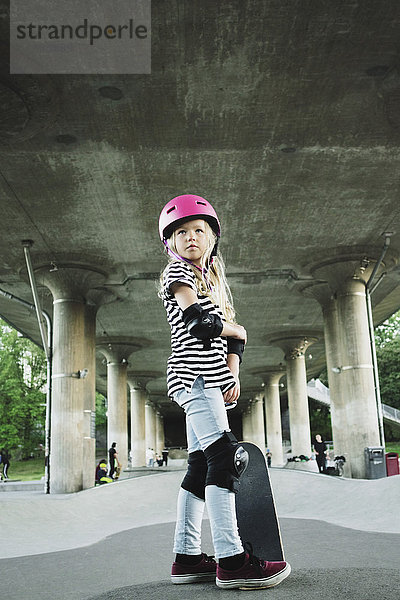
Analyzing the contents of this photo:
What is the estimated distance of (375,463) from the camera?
23.0 meters

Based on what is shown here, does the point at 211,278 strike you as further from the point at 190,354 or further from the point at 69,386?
the point at 69,386

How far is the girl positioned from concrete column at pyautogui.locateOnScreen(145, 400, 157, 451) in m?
71.0

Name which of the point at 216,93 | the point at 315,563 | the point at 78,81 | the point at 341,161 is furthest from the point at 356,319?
the point at 315,563

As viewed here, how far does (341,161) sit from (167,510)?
10363 mm

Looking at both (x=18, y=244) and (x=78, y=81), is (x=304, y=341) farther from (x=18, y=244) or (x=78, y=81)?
(x=78, y=81)

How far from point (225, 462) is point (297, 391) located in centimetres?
4005

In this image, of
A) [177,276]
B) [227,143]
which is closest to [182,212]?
[177,276]

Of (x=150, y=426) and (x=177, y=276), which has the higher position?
(x=150, y=426)

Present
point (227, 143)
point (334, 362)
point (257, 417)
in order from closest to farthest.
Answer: point (227, 143)
point (334, 362)
point (257, 417)

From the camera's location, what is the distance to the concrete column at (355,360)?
24.0m

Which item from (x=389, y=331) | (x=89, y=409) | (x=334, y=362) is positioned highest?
(x=389, y=331)

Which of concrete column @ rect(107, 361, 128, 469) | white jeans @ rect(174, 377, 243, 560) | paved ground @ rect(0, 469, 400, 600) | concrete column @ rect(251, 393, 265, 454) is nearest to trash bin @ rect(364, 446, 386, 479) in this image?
paved ground @ rect(0, 469, 400, 600)

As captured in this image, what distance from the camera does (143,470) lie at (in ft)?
132

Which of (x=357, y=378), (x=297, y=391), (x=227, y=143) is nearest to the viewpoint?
(x=227, y=143)
